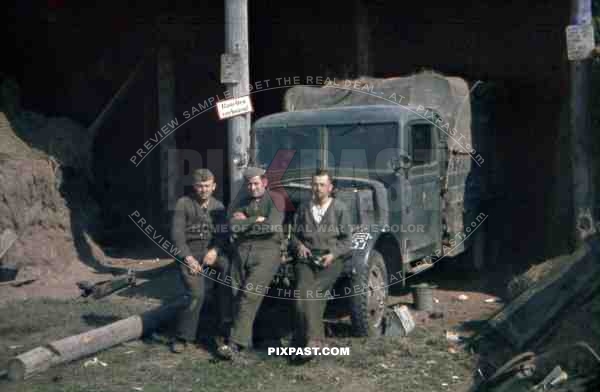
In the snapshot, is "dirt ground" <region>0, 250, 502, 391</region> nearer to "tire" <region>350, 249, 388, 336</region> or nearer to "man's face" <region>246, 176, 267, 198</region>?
"tire" <region>350, 249, 388, 336</region>

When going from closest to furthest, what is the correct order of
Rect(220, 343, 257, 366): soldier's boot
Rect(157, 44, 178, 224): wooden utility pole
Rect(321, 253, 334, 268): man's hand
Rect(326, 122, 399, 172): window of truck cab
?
Rect(220, 343, 257, 366): soldier's boot → Rect(321, 253, 334, 268): man's hand → Rect(326, 122, 399, 172): window of truck cab → Rect(157, 44, 178, 224): wooden utility pole

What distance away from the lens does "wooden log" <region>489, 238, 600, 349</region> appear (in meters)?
6.12

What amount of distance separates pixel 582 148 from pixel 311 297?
12.3ft

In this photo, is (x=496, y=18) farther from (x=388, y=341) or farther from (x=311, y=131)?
(x=388, y=341)

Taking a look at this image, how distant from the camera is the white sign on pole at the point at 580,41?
7715 mm

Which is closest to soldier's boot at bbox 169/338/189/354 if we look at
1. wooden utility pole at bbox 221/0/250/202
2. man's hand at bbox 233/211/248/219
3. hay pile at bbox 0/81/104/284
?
man's hand at bbox 233/211/248/219

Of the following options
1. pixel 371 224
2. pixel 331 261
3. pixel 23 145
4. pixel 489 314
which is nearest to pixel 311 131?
pixel 371 224

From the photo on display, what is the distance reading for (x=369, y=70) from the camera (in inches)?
446

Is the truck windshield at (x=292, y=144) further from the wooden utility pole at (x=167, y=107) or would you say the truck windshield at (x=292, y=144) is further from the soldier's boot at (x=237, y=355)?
the wooden utility pole at (x=167, y=107)

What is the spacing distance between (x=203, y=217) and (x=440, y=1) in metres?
6.44

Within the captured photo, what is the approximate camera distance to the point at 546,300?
6320 millimetres

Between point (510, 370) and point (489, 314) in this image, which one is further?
point (489, 314)

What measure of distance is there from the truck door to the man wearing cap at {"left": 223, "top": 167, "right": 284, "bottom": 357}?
61.1 inches

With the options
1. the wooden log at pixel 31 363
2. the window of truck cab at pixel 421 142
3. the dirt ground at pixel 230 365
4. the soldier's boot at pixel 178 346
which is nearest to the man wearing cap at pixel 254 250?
the dirt ground at pixel 230 365
